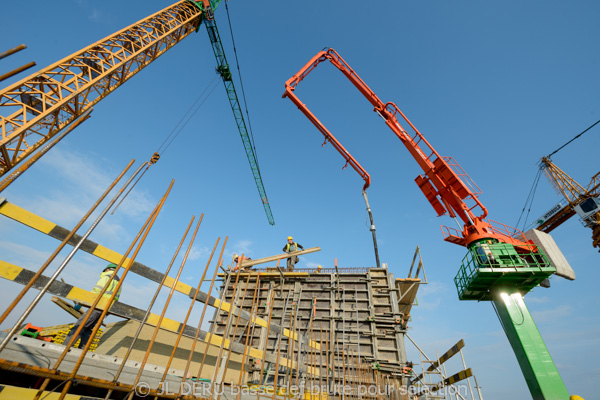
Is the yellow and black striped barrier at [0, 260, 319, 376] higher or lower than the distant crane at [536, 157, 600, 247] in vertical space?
lower

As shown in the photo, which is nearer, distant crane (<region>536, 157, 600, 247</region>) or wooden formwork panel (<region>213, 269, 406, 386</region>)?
wooden formwork panel (<region>213, 269, 406, 386</region>)

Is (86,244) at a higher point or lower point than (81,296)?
higher

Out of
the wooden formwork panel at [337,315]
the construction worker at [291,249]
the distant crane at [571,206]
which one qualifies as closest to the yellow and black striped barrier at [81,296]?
the wooden formwork panel at [337,315]

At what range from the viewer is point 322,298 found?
14.7 meters

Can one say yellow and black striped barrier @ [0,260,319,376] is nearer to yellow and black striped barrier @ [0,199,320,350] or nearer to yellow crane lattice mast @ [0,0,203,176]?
yellow and black striped barrier @ [0,199,320,350]

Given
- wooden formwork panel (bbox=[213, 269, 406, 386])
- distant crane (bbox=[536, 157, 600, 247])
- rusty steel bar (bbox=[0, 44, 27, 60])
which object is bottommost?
rusty steel bar (bbox=[0, 44, 27, 60])

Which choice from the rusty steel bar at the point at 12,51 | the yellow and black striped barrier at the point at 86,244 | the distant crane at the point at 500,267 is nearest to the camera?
the rusty steel bar at the point at 12,51

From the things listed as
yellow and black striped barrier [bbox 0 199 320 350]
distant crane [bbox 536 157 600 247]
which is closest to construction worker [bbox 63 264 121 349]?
yellow and black striped barrier [bbox 0 199 320 350]

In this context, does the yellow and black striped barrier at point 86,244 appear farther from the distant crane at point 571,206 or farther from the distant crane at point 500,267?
the distant crane at point 571,206

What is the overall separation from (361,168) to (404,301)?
14604mm

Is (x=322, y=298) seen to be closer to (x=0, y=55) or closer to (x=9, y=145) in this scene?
(x=0, y=55)

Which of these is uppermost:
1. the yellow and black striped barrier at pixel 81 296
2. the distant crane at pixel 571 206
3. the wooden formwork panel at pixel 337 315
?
the distant crane at pixel 571 206

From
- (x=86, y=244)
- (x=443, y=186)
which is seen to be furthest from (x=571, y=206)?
(x=86, y=244)

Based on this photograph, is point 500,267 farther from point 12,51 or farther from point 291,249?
point 12,51
